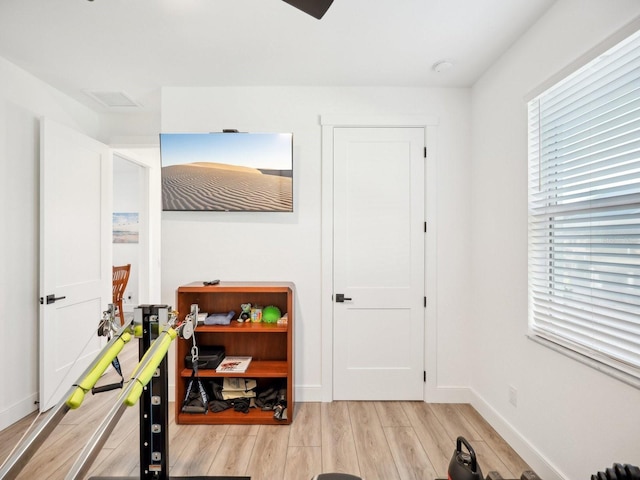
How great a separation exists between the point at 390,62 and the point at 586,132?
133cm

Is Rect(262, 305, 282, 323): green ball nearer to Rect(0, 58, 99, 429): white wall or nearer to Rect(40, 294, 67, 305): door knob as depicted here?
Rect(40, 294, 67, 305): door knob

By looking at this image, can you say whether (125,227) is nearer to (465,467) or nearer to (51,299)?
(51,299)

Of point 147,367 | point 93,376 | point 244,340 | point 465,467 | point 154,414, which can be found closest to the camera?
point 93,376

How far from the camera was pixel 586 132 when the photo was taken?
1.60 m

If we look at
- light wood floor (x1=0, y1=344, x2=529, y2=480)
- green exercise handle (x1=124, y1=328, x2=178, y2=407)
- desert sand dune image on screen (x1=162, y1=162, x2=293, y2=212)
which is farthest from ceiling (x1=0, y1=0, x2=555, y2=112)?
light wood floor (x1=0, y1=344, x2=529, y2=480)

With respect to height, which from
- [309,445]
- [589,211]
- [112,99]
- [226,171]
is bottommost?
[309,445]

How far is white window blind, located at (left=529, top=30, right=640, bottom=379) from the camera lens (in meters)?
1.37

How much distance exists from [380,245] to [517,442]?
1.58 meters

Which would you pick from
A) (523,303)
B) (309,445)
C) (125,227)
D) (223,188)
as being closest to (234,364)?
(309,445)

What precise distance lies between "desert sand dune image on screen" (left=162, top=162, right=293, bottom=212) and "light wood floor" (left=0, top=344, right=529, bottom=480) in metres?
1.63

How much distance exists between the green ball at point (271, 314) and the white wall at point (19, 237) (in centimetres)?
181

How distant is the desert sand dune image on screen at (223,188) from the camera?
8.57 feet

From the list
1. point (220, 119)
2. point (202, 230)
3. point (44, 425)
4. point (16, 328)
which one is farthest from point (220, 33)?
point (16, 328)

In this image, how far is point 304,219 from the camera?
2.75 metres
